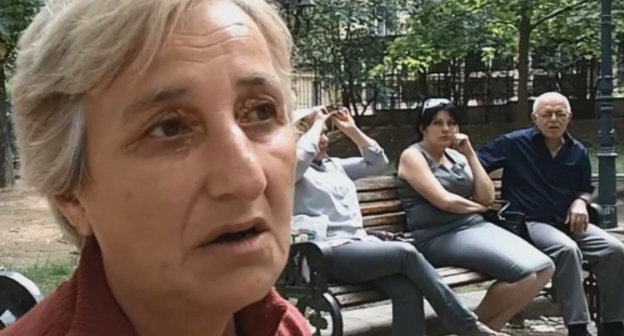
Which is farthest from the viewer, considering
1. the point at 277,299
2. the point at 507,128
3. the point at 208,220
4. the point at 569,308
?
the point at 507,128

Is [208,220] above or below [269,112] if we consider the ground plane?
below

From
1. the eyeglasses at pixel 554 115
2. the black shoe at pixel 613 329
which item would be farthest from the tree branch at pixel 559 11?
the black shoe at pixel 613 329

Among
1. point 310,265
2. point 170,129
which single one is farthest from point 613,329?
point 170,129

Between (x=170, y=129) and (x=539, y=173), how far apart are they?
576cm

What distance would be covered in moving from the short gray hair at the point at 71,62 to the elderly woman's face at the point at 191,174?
2cm

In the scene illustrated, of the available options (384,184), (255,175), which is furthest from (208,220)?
(384,184)

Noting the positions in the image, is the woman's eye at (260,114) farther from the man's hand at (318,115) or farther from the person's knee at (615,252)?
the person's knee at (615,252)

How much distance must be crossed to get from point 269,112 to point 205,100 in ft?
0.35

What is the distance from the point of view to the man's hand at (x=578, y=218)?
648 centimetres

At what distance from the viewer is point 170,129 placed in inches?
42.9

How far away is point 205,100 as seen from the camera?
42.9 inches

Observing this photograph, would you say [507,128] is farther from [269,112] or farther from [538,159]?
[269,112]

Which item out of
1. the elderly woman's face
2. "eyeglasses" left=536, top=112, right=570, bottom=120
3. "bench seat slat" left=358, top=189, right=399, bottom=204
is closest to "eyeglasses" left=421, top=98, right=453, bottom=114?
"bench seat slat" left=358, top=189, right=399, bottom=204

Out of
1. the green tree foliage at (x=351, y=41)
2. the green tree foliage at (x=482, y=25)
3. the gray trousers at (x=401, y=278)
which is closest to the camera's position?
the gray trousers at (x=401, y=278)
